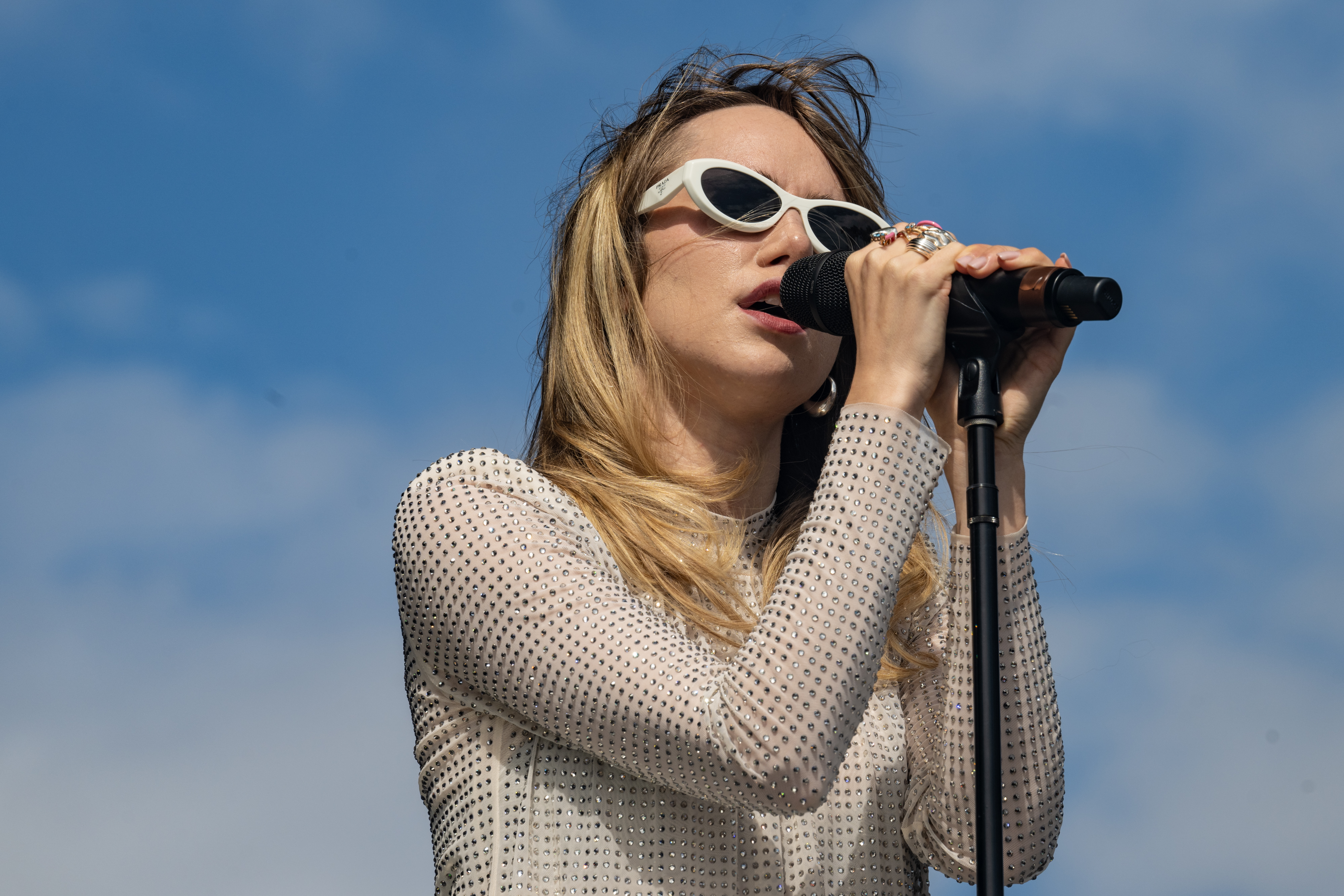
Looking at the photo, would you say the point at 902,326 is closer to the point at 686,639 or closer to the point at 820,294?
the point at 820,294

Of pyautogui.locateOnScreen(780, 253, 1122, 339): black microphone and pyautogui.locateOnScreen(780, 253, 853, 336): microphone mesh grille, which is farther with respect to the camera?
pyautogui.locateOnScreen(780, 253, 853, 336): microphone mesh grille

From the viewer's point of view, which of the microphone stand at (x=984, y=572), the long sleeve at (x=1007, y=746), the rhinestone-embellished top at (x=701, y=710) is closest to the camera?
the microphone stand at (x=984, y=572)

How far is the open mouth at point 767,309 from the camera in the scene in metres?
2.93

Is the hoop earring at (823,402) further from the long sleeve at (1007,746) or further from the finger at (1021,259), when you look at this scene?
the finger at (1021,259)

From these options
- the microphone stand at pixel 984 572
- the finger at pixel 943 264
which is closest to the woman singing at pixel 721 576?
the finger at pixel 943 264

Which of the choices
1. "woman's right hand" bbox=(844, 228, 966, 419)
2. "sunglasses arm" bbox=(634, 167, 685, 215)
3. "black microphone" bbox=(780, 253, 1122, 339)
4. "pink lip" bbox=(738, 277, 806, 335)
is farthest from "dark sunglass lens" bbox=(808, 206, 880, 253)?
"woman's right hand" bbox=(844, 228, 966, 419)

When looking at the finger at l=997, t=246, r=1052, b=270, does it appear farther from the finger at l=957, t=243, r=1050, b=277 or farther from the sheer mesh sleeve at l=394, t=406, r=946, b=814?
the sheer mesh sleeve at l=394, t=406, r=946, b=814

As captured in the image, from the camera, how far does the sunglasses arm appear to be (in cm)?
310

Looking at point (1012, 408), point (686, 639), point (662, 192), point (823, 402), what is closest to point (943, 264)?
point (1012, 408)

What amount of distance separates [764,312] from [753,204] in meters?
0.26

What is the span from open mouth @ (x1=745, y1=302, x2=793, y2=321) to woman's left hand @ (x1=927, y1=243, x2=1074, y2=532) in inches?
26.4

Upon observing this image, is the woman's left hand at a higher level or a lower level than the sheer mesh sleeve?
higher

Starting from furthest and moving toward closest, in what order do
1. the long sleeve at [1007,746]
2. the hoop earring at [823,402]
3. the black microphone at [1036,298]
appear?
1. the hoop earring at [823,402]
2. the long sleeve at [1007,746]
3. the black microphone at [1036,298]

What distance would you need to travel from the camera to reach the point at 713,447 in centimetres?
308
